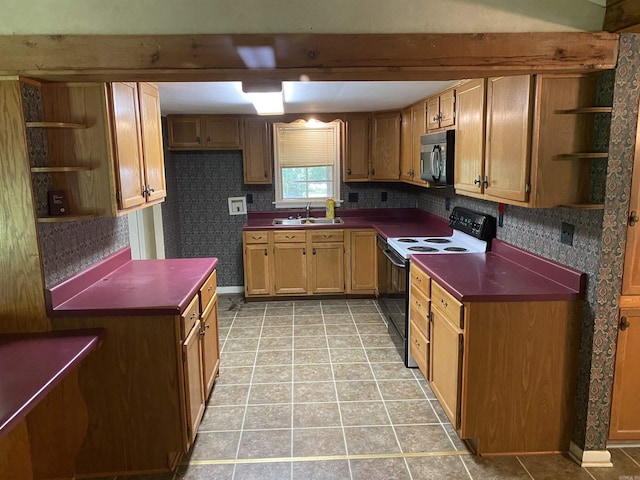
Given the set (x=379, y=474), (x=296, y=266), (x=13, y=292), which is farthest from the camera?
(x=296, y=266)

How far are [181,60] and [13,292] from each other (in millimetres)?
1342

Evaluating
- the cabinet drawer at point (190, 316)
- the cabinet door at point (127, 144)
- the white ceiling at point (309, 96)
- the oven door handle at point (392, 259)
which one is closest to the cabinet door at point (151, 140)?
the cabinet door at point (127, 144)

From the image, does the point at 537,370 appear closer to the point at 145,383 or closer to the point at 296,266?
Result: the point at 145,383

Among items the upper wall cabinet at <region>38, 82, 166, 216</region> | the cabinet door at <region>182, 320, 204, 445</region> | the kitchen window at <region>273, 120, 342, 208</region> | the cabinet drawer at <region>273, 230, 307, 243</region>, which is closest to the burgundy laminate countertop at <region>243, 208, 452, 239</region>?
the cabinet drawer at <region>273, 230, 307, 243</region>

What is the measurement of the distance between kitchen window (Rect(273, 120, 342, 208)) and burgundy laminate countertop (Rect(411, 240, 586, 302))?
2572 mm

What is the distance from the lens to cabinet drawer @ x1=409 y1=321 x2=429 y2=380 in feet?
10.0

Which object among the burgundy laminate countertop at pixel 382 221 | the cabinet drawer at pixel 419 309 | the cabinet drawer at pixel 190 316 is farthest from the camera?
the burgundy laminate countertop at pixel 382 221

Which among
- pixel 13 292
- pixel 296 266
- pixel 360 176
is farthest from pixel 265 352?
pixel 360 176

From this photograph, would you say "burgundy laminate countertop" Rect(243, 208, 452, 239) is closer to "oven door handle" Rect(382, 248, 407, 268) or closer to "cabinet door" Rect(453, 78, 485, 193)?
"oven door handle" Rect(382, 248, 407, 268)

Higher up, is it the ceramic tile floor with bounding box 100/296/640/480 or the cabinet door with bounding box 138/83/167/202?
the cabinet door with bounding box 138/83/167/202

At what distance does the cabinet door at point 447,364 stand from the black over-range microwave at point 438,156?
118cm

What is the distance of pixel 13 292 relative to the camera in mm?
2178

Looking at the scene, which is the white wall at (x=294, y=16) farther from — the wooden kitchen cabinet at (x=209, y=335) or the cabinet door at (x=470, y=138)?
the wooden kitchen cabinet at (x=209, y=335)

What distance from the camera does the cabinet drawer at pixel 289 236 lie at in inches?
201
